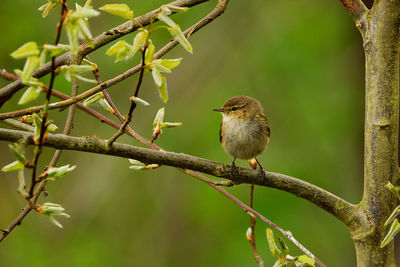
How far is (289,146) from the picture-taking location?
23.3 ft

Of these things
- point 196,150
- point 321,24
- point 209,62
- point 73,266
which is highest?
point 321,24

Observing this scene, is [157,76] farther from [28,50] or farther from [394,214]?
[394,214]

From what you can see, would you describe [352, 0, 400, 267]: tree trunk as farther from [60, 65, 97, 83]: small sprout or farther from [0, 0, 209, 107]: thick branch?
[60, 65, 97, 83]: small sprout

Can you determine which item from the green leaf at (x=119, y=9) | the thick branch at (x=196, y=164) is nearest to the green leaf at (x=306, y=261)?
the thick branch at (x=196, y=164)

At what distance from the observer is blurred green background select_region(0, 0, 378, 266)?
6.58m

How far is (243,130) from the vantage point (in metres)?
4.41

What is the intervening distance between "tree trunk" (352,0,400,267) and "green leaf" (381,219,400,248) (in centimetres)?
19

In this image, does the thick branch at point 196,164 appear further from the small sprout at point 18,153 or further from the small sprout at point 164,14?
the small sprout at point 164,14

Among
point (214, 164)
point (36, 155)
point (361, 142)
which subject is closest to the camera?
point (36, 155)

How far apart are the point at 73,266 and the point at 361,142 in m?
3.70

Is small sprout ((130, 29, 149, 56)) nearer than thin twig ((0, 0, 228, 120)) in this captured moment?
Yes

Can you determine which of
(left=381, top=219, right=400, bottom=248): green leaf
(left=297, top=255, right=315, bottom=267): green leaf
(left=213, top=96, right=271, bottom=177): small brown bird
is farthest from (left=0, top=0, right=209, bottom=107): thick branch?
(left=213, top=96, right=271, bottom=177): small brown bird

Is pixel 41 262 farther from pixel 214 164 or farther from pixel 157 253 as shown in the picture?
pixel 214 164

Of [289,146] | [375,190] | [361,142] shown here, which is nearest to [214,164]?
[375,190]
